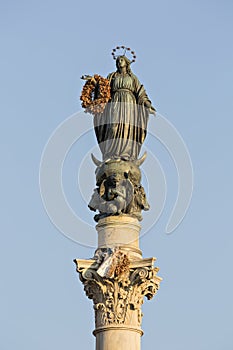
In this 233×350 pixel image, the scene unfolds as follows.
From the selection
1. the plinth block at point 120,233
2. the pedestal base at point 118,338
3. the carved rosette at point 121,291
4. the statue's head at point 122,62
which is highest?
the statue's head at point 122,62

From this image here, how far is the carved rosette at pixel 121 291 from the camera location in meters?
34.2

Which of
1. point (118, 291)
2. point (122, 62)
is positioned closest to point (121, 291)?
point (118, 291)

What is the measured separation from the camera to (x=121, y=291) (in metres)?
34.3

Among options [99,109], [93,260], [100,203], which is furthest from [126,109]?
[93,260]

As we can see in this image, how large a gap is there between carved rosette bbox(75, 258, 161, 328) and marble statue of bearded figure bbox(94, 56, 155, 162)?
4.51 metres

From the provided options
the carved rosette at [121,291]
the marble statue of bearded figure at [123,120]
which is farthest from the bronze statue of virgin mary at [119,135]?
the carved rosette at [121,291]

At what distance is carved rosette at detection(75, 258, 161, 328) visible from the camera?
34156 mm

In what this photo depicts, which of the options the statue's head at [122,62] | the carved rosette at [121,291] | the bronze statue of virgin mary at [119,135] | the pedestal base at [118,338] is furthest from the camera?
the statue's head at [122,62]

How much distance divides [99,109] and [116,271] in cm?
640

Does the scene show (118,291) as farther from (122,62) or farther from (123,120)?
(122,62)

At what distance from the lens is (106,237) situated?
1414 inches

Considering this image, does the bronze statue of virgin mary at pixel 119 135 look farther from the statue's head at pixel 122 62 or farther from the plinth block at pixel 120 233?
the plinth block at pixel 120 233

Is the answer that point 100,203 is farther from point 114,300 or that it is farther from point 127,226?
point 114,300

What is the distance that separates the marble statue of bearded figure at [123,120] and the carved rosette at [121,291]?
4.51 meters
